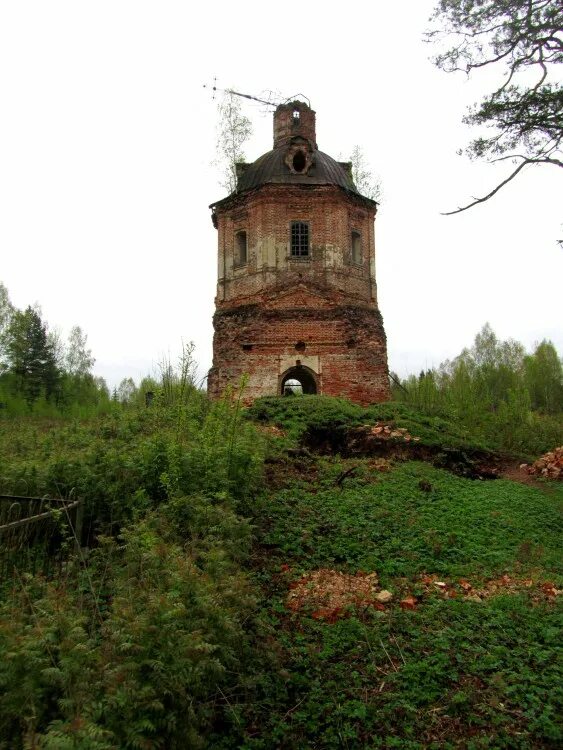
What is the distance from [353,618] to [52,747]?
354 centimetres

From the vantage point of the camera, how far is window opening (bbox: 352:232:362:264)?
21172 mm

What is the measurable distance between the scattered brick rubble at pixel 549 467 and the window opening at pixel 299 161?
12835 mm

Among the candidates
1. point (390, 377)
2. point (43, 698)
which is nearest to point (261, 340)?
point (390, 377)

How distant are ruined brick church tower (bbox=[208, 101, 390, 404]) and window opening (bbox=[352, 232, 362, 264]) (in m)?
0.03

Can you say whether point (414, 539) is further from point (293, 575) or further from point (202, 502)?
point (202, 502)

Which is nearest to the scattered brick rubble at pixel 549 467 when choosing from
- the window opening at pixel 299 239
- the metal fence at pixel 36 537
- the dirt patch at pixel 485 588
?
the dirt patch at pixel 485 588

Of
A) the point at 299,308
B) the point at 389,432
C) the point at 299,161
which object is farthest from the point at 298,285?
the point at 389,432

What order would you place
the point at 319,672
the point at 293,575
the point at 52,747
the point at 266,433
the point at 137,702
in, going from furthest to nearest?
the point at 266,433 < the point at 293,575 < the point at 319,672 < the point at 137,702 < the point at 52,747

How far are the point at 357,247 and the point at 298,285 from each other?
2967mm

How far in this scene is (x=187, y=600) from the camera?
4.43m

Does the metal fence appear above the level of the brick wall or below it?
below

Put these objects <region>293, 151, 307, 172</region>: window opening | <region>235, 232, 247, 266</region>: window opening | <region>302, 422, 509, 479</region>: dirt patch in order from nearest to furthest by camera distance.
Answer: <region>302, 422, 509, 479</region>: dirt patch < <region>235, 232, 247, 266</region>: window opening < <region>293, 151, 307, 172</region>: window opening

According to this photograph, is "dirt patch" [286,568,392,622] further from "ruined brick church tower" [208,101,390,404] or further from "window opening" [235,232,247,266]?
"window opening" [235,232,247,266]

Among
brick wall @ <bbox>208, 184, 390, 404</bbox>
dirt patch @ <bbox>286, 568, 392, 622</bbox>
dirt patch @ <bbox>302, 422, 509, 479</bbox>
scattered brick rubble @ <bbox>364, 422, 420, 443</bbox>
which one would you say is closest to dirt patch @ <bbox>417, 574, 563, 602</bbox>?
dirt patch @ <bbox>286, 568, 392, 622</bbox>
